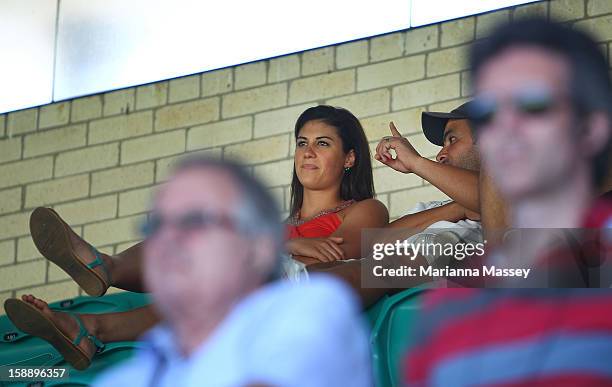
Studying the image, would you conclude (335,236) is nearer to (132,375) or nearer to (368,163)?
(368,163)

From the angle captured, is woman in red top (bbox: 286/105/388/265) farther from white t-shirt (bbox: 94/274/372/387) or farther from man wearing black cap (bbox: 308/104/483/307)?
white t-shirt (bbox: 94/274/372/387)

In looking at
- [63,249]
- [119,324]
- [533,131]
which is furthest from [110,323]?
[533,131]

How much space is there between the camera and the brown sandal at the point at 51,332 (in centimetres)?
412

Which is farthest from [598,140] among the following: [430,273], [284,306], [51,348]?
[51,348]

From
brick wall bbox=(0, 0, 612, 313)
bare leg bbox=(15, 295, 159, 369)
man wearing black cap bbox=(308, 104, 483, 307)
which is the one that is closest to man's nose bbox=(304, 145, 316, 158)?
man wearing black cap bbox=(308, 104, 483, 307)

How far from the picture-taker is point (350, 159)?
4836 millimetres

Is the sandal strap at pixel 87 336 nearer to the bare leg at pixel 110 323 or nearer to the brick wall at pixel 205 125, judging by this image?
the bare leg at pixel 110 323

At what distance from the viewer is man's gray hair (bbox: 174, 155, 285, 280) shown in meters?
1.80

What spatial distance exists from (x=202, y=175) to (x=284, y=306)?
215mm

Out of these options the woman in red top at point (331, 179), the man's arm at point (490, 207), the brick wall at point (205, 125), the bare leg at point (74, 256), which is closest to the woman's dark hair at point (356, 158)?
the woman in red top at point (331, 179)

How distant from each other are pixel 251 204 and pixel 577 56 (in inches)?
19.3

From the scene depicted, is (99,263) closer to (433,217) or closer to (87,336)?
(87,336)

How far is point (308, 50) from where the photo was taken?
619 cm

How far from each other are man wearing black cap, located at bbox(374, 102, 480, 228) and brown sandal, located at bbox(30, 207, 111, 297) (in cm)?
97
